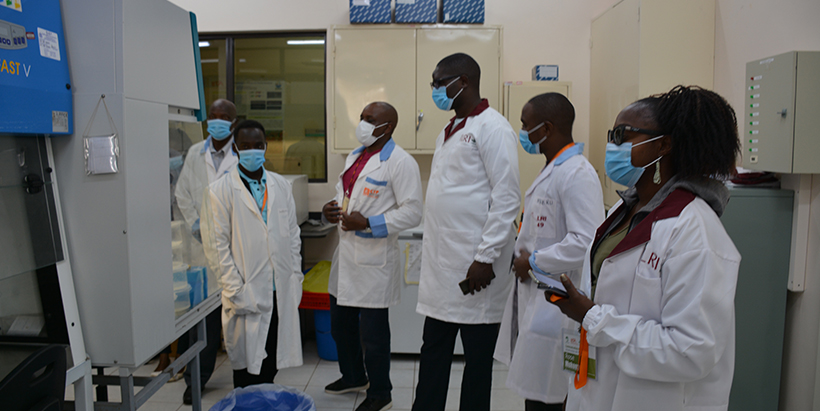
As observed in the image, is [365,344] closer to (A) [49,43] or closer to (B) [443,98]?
(B) [443,98]

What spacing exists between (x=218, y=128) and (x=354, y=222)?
105 cm

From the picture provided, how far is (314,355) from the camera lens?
3.44m

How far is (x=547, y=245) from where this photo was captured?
1858 millimetres

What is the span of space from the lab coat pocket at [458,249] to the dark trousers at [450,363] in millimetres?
245

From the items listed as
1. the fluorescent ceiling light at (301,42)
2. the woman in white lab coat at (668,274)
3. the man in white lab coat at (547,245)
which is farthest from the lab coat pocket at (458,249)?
the fluorescent ceiling light at (301,42)

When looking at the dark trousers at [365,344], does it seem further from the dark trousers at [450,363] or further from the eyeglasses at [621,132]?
the eyeglasses at [621,132]

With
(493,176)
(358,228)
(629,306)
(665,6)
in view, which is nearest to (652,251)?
(629,306)

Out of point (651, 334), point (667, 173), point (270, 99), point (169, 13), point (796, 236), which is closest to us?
point (651, 334)

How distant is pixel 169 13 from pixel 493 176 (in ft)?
4.10

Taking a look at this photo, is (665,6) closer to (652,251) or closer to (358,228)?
(358,228)

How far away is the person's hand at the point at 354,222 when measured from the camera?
97.0 inches

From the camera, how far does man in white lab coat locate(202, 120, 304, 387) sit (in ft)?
7.21

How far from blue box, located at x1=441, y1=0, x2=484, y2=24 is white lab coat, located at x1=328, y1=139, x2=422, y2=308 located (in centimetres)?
132

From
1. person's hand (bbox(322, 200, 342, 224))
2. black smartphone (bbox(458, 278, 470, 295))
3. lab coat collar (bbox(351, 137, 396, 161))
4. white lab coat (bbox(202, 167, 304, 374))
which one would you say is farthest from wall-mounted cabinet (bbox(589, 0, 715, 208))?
white lab coat (bbox(202, 167, 304, 374))
